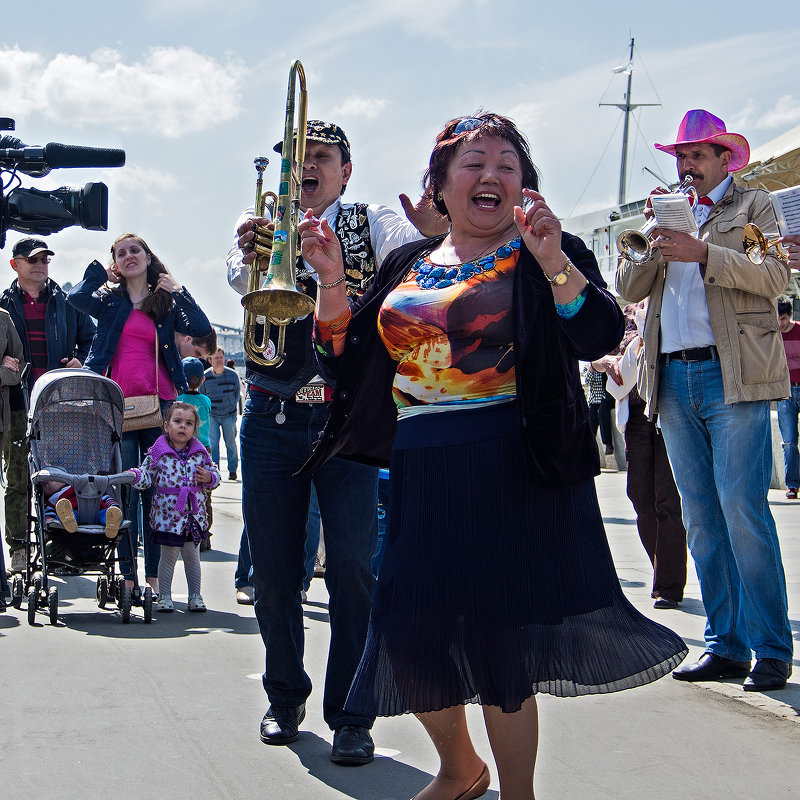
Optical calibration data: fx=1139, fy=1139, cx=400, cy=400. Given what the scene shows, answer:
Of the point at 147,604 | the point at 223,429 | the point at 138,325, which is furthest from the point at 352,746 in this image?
the point at 223,429

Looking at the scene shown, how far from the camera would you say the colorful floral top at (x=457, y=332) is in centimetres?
310

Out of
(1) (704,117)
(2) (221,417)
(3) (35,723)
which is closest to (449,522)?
(3) (35,723)

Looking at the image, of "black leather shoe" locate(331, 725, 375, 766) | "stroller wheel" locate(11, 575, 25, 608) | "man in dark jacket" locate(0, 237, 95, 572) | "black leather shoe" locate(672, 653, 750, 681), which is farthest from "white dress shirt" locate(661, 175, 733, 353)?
"man in dark jacket" locate(0, 237, 95, 572)

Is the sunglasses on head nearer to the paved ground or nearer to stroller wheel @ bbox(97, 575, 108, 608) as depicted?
the paved ground

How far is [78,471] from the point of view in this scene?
23.0 ft

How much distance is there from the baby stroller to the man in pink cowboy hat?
3119 mm

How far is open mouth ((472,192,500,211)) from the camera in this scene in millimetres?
3260

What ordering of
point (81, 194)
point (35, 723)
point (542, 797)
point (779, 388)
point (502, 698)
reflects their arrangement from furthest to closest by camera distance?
1. point (779, 388)
2. point (35, 723)
3. point (542, 797)
4. point (81, 194)
5. point (502, 698)

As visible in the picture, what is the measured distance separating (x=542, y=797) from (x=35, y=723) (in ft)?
6.55

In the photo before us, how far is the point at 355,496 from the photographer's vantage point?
4012 millimetres

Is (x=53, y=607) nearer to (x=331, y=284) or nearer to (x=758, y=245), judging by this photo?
(x=331, y=284)

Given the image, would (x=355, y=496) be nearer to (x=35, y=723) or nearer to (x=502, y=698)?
(x=502, y=698)

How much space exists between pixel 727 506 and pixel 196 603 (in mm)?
3329

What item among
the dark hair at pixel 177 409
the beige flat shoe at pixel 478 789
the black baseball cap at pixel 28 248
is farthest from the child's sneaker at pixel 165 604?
the beige flat shoe at pixel 478 789
